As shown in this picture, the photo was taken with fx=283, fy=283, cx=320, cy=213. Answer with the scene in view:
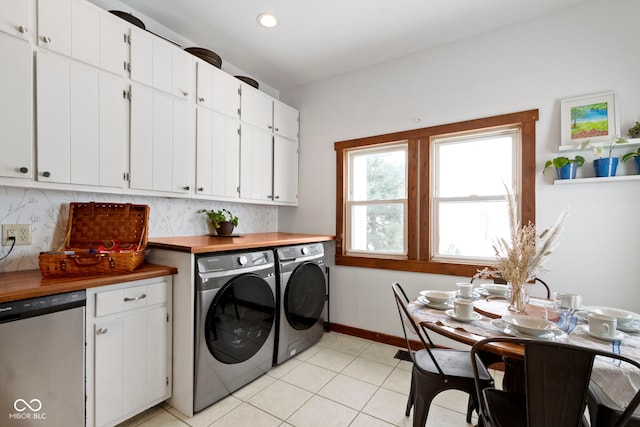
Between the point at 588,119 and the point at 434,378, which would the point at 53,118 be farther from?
the point at 588,119

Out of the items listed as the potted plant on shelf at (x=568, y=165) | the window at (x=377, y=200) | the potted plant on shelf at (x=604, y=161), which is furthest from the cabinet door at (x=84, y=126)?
the potted plant on shelf at (x=604, y=161)

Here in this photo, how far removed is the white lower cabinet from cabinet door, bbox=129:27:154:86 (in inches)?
55.3

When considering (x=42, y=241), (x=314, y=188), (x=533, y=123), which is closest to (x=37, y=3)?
(x=42, y=241)

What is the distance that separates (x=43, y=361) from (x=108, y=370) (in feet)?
1.03

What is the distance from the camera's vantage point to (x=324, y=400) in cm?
198

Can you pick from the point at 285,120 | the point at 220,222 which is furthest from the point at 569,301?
the point at 285,120

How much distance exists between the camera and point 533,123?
226 centimetres

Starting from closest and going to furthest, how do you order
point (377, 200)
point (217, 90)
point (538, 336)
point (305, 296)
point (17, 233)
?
1. point (538, 336)
2. point (17, 233)
3. point (217, 90)
4. point (305, 296)
5. point (377, 200)

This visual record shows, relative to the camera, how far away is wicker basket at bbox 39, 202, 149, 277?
5.12 feet

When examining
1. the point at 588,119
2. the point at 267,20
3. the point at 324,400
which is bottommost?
the point at 324,400

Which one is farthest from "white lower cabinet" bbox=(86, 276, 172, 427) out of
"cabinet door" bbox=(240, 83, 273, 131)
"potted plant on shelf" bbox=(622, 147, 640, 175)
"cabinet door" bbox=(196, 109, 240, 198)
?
"potted plant on shelf" bbox=(622, 147, 640, 175)

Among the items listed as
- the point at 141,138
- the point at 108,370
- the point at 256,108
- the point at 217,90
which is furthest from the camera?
the point at 256,108

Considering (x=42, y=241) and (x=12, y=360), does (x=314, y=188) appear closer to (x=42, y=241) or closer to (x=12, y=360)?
(x=42, y=241)

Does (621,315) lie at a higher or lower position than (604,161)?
lower
